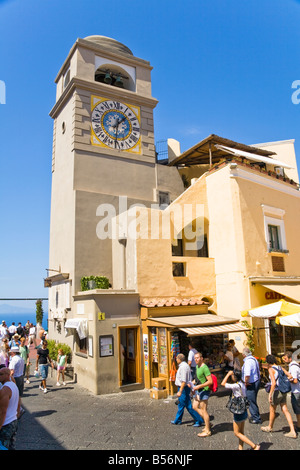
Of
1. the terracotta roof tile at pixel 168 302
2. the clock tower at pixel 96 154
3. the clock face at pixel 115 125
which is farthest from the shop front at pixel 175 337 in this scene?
the clock face at pixel 115 125

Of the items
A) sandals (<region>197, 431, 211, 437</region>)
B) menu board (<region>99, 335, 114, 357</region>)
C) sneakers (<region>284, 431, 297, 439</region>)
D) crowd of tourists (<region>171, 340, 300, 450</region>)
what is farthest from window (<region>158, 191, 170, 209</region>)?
sneakers (<region>284, 431, 297, 439</region>)

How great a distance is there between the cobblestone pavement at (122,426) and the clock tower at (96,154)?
226 inches

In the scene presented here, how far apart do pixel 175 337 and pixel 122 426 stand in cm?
399

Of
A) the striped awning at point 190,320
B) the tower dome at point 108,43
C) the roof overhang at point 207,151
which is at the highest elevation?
the tower dome at point 108,43

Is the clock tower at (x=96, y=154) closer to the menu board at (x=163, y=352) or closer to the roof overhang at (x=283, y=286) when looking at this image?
the menu board at (x=163, y=352)

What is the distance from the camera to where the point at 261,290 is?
14.6 meters

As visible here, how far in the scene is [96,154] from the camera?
1780 cm

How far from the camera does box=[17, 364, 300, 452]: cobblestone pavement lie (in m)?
7.34

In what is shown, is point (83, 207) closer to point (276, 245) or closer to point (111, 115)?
point (111, 115)

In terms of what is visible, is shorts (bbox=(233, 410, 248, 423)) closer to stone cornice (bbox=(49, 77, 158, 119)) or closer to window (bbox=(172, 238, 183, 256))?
window (bbox=(172, 238, 183, 256))

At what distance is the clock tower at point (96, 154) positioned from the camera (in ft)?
54.1

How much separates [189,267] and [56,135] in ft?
38.4

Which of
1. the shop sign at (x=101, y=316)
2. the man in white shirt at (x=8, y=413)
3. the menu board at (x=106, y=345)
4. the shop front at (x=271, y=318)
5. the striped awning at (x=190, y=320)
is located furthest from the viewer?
the shop front at (x=271, y=318)
